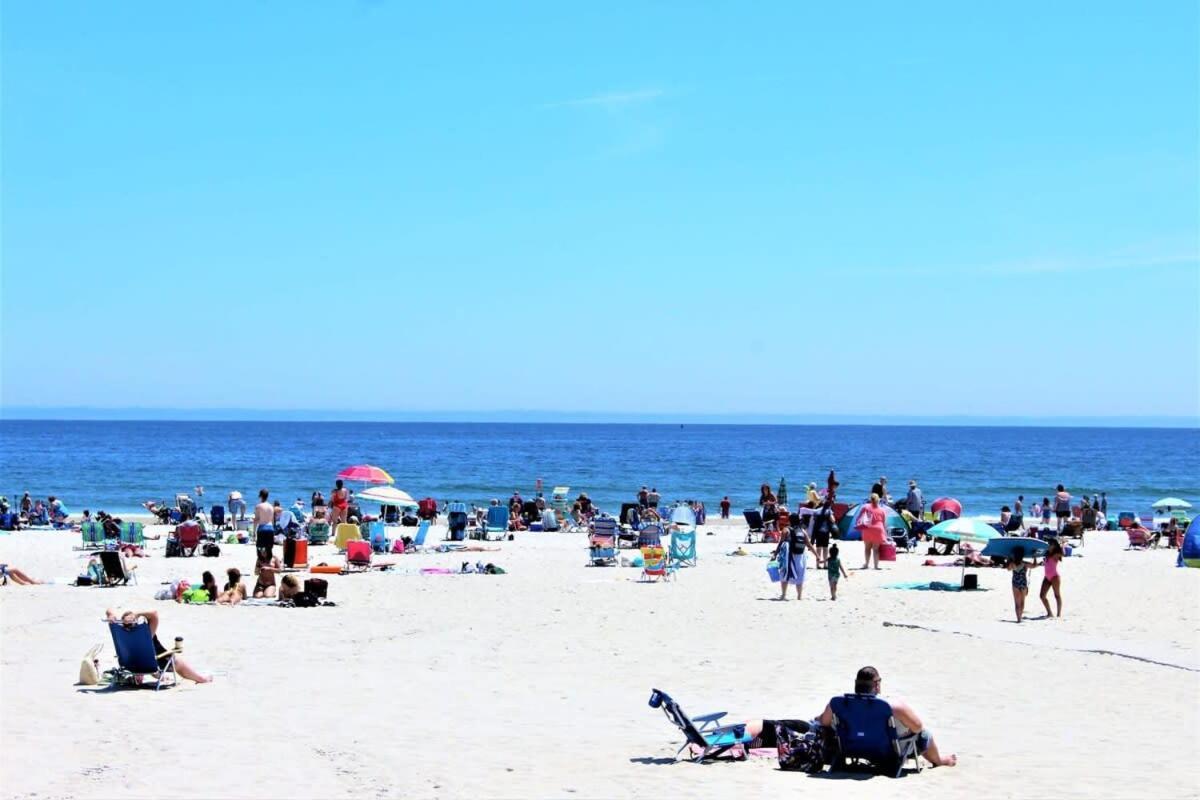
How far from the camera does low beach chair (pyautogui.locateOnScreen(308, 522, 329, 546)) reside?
23094mm

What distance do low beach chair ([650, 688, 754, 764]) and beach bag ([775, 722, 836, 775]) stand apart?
300 mm

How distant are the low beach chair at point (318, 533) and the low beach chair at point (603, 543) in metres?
5.03

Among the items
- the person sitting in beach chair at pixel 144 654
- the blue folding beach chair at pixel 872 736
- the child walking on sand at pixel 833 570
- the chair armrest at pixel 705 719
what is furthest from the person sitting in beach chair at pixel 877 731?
the child walking on sand at pixel 833 570

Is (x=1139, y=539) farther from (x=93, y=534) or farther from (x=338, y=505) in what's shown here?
(x=93, y=534)

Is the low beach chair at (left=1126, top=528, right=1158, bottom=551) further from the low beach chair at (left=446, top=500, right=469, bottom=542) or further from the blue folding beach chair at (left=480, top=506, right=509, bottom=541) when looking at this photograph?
the low beach chair at (left=446, top=500, right=469, bottom=542)

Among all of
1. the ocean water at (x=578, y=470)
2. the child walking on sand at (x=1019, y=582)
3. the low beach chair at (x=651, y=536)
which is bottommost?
the ocean water at (x=578, y=470)

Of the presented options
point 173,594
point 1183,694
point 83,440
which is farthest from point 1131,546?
point 83,440

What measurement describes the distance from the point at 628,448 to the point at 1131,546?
283 feet

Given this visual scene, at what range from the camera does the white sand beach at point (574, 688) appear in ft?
25.0

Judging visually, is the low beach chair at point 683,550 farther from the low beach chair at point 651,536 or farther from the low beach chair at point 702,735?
the low beach chair at point 702,735

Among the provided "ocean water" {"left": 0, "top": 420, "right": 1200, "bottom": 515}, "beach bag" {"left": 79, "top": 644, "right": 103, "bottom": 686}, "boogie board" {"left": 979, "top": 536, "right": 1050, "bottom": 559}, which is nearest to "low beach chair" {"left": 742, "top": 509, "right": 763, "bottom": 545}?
"boogie board" {"left": 979, "top": 536, "right": 1050, "bottom": 559}

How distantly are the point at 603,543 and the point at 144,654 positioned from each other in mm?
11931

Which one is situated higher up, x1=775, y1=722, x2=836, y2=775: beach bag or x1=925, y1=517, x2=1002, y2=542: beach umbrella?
x1=925, y1=517, x2=1002, y2=542: beach umbrella

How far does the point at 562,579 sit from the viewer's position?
18.9m
